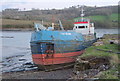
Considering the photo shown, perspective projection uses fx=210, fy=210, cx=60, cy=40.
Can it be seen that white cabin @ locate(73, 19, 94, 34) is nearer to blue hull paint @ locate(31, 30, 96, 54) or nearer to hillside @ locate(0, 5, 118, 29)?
hillside @ locate(0, 5, 118, 29)

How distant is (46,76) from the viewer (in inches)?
639

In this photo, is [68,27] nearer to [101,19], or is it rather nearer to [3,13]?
[101,19]

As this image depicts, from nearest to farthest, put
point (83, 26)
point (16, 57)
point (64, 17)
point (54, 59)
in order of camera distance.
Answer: point (54, 59), point (83, 26), point (16, 57), point (64, 17)

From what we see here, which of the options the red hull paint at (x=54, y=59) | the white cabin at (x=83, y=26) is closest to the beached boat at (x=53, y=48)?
the red hull paint at (x=54, y=59)

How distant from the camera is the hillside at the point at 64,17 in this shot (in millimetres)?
20775

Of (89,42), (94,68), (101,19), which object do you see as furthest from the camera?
(89,42)

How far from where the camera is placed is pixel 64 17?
48.1 m

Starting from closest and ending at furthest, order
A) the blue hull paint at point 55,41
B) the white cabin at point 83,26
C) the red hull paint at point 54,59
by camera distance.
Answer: the blue hull paint at point 55,41
the red hull paint at point 54,59
the white cabin at point 83,26

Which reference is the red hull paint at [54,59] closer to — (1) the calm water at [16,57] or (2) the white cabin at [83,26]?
(1) the calm water at [16,57]

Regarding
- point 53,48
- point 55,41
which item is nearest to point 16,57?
point 53,48

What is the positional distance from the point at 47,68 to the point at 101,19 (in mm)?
7724

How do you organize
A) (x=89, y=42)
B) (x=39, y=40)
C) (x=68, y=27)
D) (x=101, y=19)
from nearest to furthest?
(x=39, y=40) → (x=101, y=19) → (x=89, y=42) → (x=68, y=27)

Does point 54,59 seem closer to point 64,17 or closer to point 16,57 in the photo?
point 16,57

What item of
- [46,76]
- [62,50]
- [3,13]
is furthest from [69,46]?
[3,13]
